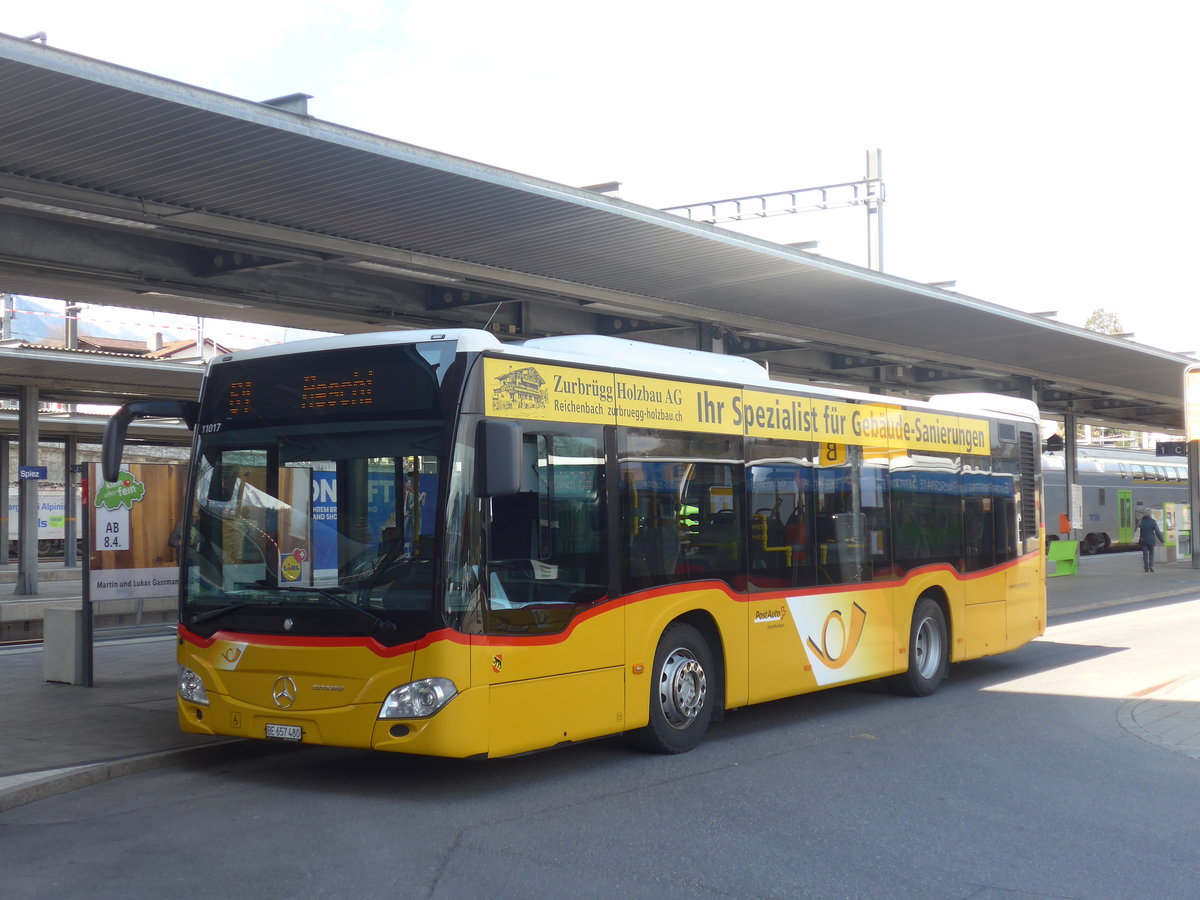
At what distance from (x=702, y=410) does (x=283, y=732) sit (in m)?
3.97

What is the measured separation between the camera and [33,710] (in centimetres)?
1080

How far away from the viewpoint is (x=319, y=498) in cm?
795

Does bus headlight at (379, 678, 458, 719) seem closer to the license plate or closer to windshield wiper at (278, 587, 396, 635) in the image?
windshield wiper at (278, 587, 396, 635)

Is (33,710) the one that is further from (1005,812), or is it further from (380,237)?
(1005,812)

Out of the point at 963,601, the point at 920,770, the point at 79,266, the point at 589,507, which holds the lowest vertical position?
the point at 920,770

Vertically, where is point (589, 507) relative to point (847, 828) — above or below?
above

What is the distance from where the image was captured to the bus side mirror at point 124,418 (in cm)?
838

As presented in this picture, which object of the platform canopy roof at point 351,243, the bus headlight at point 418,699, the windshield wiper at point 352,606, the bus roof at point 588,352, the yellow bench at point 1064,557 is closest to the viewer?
the bus headlight at point 418,699

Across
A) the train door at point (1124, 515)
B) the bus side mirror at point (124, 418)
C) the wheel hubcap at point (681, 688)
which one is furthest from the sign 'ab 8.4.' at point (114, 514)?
the train door at point (1124, 515)

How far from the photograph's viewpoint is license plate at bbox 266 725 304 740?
7809 millimetres

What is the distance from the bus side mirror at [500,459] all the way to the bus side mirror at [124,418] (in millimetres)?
2484

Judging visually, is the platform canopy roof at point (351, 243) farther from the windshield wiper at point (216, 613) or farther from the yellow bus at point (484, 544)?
the windshield wiper at point (216, 613)

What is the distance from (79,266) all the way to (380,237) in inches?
117

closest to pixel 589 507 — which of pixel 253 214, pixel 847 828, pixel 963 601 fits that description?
pixel 847 828
